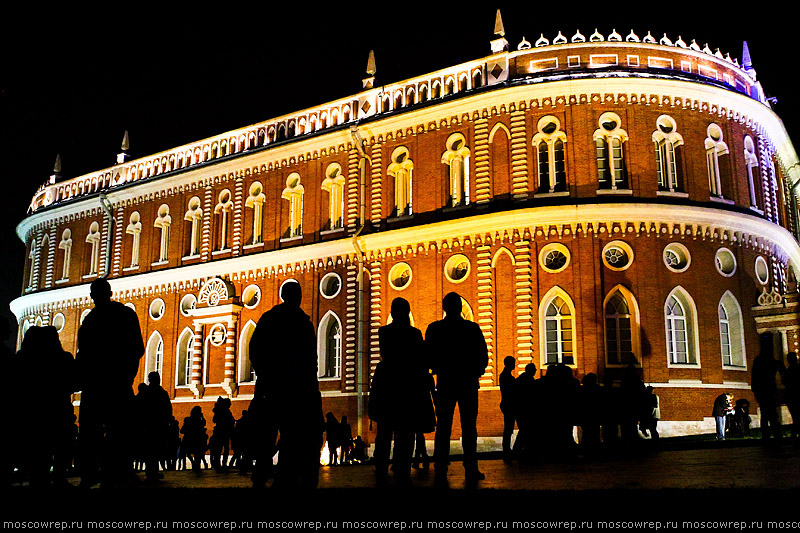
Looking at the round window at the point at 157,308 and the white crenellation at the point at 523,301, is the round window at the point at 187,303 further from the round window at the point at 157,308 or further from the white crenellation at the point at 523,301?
the white crenellation at the point at 523,301

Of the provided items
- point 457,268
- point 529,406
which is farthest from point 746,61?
point 529,406

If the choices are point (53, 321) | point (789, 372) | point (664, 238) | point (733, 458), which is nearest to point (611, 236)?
point (664, 238)

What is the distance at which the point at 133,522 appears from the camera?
7.04 m

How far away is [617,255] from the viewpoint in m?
25.9

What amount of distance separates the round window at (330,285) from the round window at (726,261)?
47.0 ft

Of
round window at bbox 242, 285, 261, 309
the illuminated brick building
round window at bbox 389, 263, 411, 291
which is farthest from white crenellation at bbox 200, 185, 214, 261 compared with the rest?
round window at bbox 389, 263, 411, 291

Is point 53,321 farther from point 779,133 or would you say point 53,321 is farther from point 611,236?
point 779,133

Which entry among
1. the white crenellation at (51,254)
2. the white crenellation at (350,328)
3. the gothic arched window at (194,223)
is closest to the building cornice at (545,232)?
the white crenellation at (350,328)

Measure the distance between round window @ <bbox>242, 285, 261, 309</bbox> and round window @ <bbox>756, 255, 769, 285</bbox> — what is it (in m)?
19.9

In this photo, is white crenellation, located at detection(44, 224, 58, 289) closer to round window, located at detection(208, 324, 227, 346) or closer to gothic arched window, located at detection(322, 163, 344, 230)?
round window, located at detection(208, 324, 227, 346)

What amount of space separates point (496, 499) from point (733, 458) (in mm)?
7191

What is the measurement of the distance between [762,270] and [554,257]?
8270mm

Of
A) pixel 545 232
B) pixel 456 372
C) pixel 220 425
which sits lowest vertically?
pixel 220 425

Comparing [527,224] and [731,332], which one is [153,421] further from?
[731,332]
